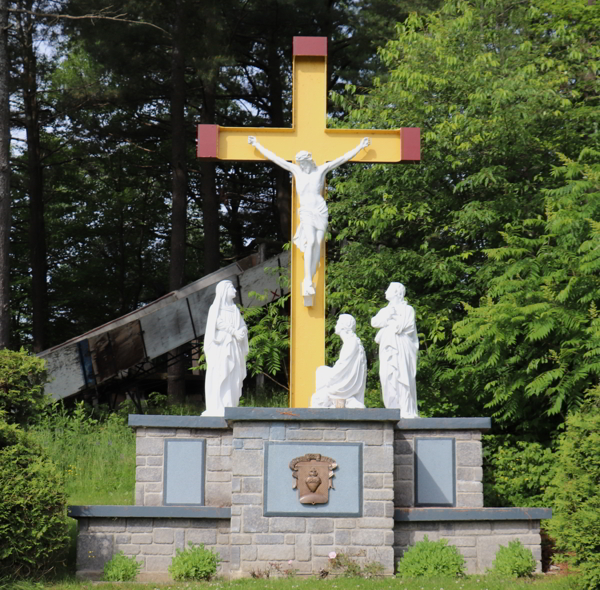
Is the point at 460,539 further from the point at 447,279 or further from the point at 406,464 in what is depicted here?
the point at 447,279

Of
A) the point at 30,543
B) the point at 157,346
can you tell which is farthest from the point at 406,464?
the point at 157,346

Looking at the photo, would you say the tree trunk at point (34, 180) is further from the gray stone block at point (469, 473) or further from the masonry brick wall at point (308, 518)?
the gray stone block at point (469, 473)

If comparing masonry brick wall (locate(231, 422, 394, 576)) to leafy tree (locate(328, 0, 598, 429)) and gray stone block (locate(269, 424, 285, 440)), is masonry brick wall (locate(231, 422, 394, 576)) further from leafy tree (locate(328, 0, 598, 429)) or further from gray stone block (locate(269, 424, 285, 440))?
leafy tree (locate(328, 0, 598, 429))

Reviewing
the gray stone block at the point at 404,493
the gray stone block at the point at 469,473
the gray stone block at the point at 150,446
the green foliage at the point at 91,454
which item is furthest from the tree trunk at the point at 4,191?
the gray stone block at the point at 469,473

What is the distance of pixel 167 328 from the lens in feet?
55.0

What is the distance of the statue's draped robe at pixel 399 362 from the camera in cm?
963

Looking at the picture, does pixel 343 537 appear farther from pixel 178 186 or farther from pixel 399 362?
pixel 178 186

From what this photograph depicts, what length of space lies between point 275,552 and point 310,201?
13.0 feet

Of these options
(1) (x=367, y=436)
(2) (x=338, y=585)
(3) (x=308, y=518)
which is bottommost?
(2) (x=338, y=585)

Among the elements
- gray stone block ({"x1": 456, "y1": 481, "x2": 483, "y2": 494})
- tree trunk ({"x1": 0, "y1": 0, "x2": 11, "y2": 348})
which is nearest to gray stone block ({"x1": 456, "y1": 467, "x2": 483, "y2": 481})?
gray stone block ({"x1": 456, "y1": 481, "x2": 483, "y2": 494})

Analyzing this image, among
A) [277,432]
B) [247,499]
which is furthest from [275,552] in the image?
[277,432]

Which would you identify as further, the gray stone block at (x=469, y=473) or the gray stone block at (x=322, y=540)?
the gray stone block at (x=469, y=473)

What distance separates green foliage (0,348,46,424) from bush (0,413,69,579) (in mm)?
505

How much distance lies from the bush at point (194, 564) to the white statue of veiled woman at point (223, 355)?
1507mm
